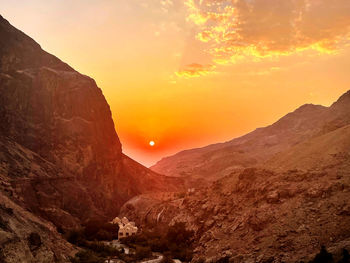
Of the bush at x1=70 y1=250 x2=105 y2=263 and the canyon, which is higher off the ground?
the canyon

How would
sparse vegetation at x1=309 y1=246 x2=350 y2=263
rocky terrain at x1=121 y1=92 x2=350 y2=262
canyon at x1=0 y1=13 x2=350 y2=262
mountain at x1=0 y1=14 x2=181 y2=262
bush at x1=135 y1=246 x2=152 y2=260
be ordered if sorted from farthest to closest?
mountain at x1=0 y1=14 x2=181 y2=262 < bush at x1=135 y1=246 x2=152 y2=260 < canyon at x1=0 y1=13 x2=350 y2=262 < rocky terrain at x1=121 y1=92 x2=350 y2=262 < sparse vegetation at x1=309 y1=246 x2=350 y2=263

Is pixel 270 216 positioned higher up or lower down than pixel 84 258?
lower down

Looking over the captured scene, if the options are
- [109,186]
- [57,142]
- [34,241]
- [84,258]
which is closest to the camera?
[34,241]

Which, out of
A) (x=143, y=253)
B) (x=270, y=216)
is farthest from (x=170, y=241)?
(x=270, y=216)

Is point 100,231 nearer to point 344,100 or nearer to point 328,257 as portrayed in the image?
point 328,257

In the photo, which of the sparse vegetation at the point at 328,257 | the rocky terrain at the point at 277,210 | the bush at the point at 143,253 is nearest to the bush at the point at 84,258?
the bush at the point at 143,253

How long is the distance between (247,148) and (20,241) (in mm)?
137649

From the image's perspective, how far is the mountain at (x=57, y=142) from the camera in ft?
164

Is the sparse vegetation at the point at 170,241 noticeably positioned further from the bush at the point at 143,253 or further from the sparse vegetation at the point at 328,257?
the sparse vegetation at the point at 328,257

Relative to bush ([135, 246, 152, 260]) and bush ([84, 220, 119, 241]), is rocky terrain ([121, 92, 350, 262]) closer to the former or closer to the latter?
bush ([135, 246, 152, 260])

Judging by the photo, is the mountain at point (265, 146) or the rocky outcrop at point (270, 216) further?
the mountain at point (265, 146)

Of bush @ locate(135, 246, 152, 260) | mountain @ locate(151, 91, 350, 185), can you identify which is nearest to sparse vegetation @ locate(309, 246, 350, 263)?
bush @ locate(135, 246, 152, 260)

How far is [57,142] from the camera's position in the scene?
6331cm

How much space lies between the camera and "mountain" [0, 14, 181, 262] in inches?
1964
